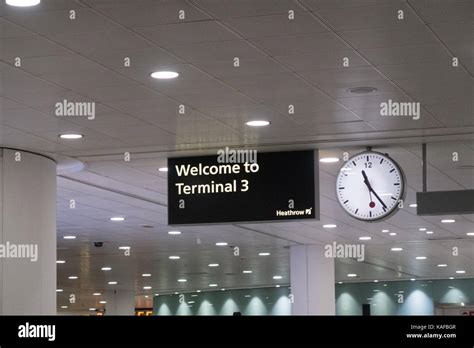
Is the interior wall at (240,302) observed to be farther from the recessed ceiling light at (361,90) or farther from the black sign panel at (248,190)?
the recessed ceiling light at (361,90)

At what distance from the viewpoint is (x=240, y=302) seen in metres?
43.4

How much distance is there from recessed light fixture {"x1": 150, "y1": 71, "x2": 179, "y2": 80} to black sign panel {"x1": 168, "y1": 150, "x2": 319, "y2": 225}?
148 inches

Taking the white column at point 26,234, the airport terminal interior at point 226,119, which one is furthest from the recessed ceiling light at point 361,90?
the white column at point 26,234

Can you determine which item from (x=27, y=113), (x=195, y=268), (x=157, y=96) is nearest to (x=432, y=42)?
(x=157, y=96)

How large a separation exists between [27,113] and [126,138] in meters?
1.90

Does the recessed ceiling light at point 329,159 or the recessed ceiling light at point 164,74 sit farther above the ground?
the recessed ceiling light at point 164,74

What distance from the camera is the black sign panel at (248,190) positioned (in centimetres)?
1125

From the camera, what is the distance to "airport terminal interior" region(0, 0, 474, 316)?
20.3 feet

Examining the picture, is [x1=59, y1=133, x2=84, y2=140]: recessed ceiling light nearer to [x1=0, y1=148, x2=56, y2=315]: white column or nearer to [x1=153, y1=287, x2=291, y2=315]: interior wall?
[x1=0, y1=148, x2=56, y2=315]: white column

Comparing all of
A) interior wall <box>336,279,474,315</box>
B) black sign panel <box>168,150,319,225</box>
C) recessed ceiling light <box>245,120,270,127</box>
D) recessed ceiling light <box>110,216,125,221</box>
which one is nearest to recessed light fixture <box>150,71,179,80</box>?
recessed ceiling light <box>245,120,270,127</box>

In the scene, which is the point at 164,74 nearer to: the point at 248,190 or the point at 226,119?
the point at 226,119

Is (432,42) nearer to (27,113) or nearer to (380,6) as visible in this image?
(380,6)

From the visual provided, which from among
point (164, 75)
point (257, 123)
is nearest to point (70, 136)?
point (257, 123)
